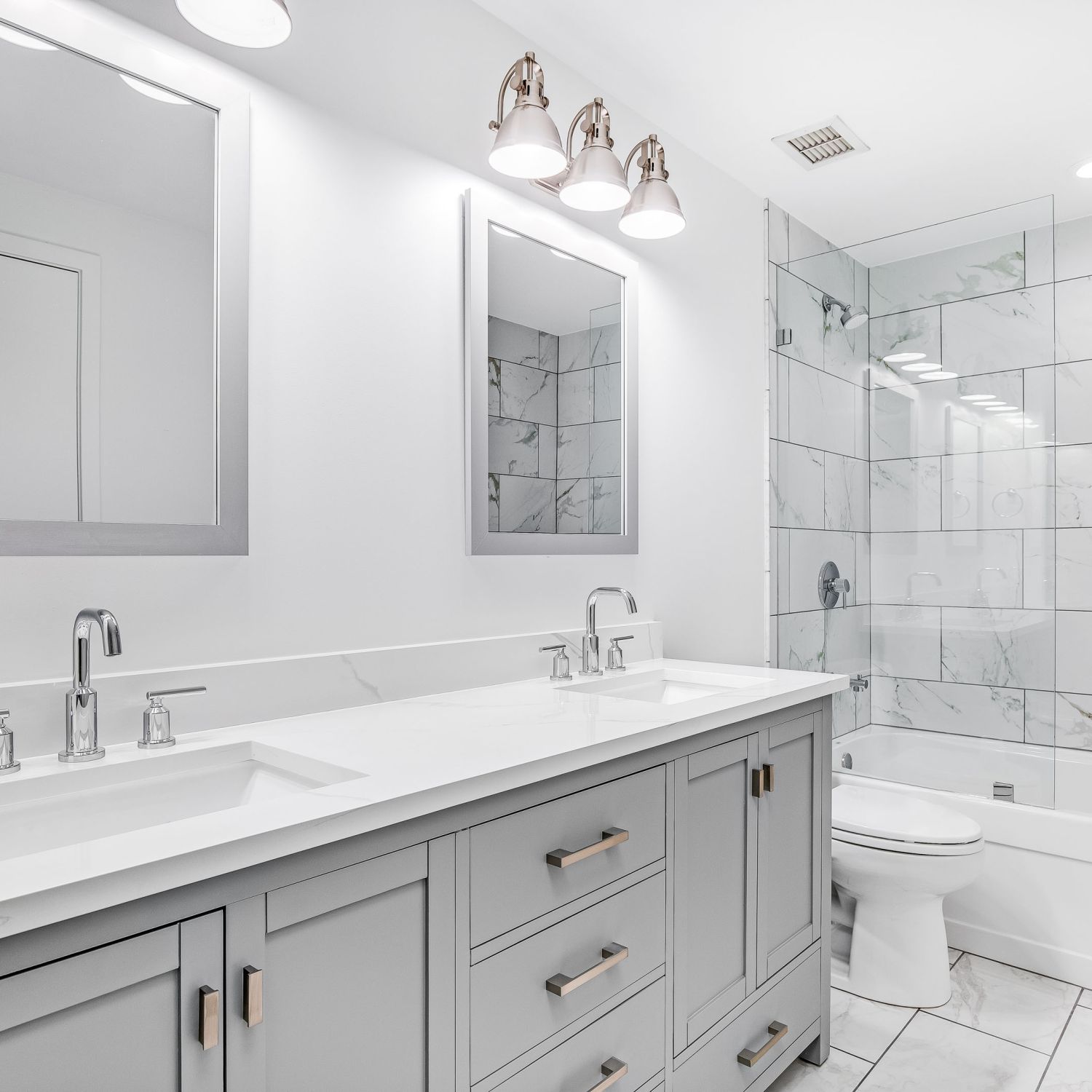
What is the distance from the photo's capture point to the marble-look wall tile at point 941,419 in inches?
110

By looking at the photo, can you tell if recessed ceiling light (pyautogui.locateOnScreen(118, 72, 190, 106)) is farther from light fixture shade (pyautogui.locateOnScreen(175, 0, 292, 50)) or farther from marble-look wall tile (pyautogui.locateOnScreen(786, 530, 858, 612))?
marble-look wall tile (pyautogui.locateOnScreen(786, 530, 858, 612))

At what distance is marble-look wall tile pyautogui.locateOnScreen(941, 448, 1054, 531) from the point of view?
2777mm

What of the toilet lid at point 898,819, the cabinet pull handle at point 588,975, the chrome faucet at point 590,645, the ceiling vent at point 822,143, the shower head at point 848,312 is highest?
the ceiling vent at point 822,143

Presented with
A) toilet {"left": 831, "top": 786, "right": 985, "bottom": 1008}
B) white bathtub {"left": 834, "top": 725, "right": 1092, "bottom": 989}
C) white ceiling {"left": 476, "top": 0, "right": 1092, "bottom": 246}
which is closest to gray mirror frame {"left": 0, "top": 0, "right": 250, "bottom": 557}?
white ceiling {"left": 476, "top": 0, "right": 1092, "bottom": 246}

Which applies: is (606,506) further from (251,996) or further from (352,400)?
(251,996)

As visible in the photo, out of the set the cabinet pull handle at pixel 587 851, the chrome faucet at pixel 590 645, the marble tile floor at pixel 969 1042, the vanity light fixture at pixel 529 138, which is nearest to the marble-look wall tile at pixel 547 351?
the vanity light fixture at pixel 529 138

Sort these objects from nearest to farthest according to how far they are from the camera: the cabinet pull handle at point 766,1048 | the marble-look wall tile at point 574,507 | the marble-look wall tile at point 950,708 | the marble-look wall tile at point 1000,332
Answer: the cabinet pull handle at point 766,1048, the marble-look wall tile at point 574,507, the marble-look wall tile at point 1000,332, the marble-look wall tile at point 950,708

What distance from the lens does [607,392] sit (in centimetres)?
212

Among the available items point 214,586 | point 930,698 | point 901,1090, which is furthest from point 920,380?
point 214,586

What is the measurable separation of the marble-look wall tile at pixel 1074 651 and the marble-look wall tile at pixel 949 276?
1.23m

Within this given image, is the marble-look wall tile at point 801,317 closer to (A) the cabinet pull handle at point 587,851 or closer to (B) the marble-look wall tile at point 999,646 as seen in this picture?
(B) the marble-look wall tile at point 999,646

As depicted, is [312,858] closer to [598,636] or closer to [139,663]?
[139,663]

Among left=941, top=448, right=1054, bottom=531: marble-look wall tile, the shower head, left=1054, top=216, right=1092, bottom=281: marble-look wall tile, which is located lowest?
left=941, top=448, right=1054, bottom=531: marble-look wall tile

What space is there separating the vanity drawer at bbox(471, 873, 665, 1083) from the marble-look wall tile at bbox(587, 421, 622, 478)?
1040 millimetres
